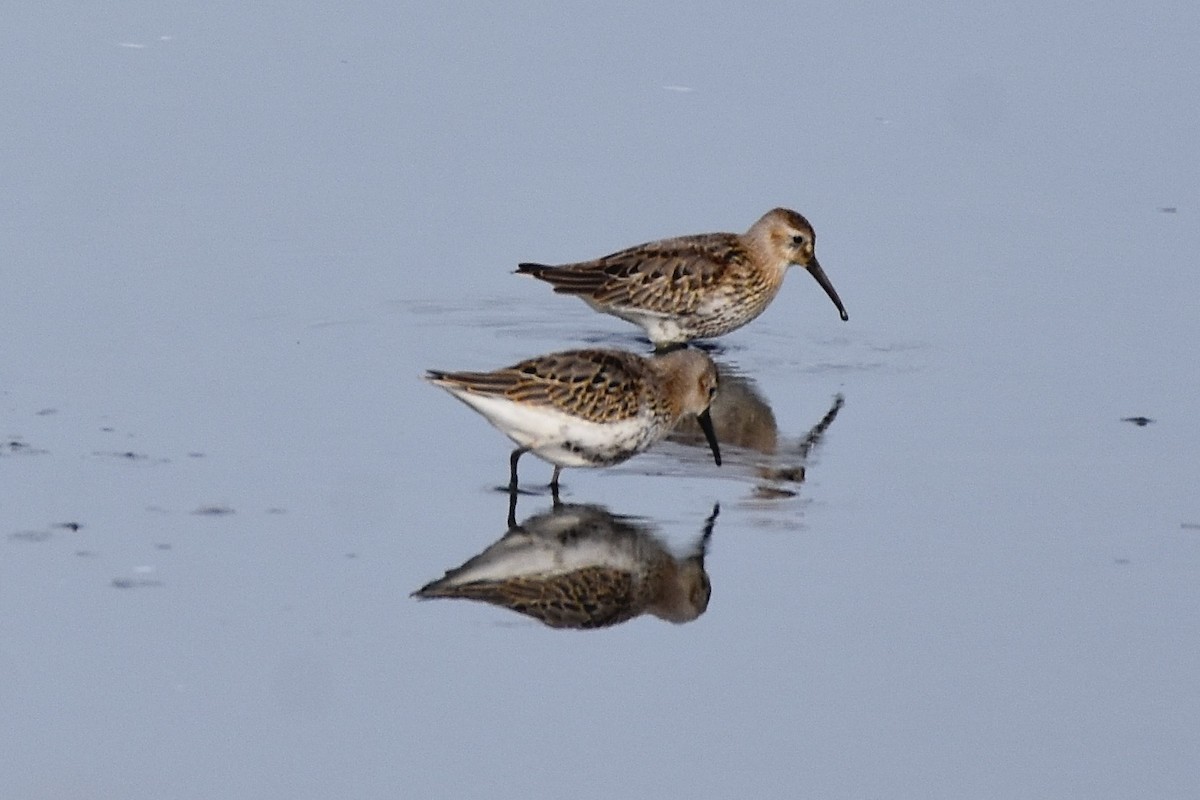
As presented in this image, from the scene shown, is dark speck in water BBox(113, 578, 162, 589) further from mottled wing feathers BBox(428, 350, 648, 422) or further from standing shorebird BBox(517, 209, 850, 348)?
standing shorebird BBox(517, 209, 850, 348)

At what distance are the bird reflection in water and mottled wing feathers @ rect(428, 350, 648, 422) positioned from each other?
0.83m

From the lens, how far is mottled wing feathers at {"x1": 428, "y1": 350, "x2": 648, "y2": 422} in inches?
428

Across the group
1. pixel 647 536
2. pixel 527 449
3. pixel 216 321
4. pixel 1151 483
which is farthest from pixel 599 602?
pixel 216 321

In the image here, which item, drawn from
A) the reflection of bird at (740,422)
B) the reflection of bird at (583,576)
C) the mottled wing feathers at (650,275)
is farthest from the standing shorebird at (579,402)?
the mottled wing feathers at (650,275)

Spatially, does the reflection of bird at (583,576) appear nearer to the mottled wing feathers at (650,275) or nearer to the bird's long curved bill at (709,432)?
the bird's long curved bill at (709,432)

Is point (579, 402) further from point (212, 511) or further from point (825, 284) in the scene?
point (825, 284)

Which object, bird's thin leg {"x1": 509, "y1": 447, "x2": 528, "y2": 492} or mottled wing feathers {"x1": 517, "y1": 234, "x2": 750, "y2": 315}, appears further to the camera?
mottled wing feathers {"x1": 517, "y1": 234, "x2": 750, "y2": 315}

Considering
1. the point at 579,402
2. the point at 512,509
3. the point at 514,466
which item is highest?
the point at 579,402

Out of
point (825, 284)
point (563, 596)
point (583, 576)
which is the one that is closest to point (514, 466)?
point (583, 576)

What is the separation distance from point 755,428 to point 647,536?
87.0 inches

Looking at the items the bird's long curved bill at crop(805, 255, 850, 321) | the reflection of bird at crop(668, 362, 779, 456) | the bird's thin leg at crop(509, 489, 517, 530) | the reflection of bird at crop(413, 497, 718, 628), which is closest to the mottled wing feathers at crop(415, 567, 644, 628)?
the reflection of bird at crop(413, 497, 718, 628)

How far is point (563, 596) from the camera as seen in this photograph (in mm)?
9711

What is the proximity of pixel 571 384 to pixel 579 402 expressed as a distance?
0.49 feet

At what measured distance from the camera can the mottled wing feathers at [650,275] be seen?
47.3ft
